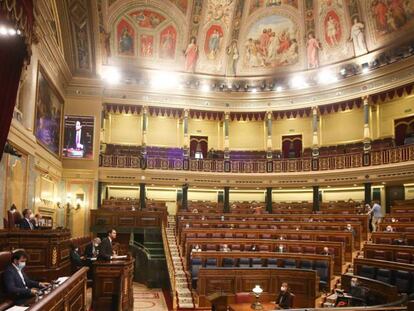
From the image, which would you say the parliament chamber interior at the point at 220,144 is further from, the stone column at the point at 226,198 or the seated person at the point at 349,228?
the stone column at the point at 226,198

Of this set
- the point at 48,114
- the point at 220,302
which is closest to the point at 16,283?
the point at 220,302

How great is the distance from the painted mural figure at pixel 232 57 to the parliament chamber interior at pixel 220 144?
54 mm

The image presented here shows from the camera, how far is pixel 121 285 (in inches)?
341

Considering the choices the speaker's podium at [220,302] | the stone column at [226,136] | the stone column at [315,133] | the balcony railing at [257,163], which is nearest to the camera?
the speaker's podium at [220,302]

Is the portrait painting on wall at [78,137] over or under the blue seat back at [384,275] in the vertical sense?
over

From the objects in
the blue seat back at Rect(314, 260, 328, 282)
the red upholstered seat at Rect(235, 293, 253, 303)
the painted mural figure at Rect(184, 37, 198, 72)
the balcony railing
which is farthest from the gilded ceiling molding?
the red upholstered seat at Rect(235, 293, 253, 303)

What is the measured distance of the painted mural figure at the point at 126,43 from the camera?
887 inches

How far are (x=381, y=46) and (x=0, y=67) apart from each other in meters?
16.9

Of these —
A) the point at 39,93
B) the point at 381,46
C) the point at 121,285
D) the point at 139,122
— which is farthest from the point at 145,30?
the point at 121,285

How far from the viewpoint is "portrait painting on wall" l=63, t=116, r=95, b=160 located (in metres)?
19.9

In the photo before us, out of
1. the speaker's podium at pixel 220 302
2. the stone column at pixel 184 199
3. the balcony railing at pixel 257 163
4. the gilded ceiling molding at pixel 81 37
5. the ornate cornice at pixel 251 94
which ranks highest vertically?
the gilded ceiling molding at pixel 81 37

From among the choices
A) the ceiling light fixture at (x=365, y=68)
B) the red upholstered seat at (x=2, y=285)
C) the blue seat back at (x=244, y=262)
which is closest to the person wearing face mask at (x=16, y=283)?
the red upholstered seat at (x=2, y=285)

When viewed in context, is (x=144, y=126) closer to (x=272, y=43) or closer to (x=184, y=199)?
(x=184, y=199)

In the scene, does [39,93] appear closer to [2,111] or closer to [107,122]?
[2,111]
